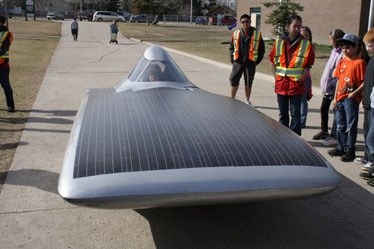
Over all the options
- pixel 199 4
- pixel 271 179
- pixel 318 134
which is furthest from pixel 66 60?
pixel 199 4

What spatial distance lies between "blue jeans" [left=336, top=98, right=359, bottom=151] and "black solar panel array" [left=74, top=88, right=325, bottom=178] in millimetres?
1480

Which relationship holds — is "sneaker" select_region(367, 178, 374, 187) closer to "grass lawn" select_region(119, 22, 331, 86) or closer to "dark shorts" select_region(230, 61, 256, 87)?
"dark shorts" select_region(230, 61, 256, 87)

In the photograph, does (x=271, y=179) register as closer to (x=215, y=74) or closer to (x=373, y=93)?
(x=373, y=93)

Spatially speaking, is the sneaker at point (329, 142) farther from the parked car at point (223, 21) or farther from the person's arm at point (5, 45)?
the parked car at point (223, 21)

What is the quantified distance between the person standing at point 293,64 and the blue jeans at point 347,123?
54 centimetres

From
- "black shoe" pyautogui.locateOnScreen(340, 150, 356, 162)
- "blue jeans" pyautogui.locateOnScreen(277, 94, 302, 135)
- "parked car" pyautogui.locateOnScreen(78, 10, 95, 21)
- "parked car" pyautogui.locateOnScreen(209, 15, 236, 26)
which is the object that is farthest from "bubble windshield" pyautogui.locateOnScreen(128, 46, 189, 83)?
"parked car" pyautogui.locateOnScreen(78, 10, 95, 21)

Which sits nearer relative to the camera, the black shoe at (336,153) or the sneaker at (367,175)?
the sneaker at (367,175)

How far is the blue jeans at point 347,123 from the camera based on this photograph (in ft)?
18.6

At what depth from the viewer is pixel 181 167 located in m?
3.24

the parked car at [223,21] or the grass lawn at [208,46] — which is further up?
the parked car at [223,21]

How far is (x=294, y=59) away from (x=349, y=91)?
0.83 meters

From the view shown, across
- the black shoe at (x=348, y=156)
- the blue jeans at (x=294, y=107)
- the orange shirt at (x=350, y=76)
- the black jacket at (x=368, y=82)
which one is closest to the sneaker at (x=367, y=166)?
the black shoe at (x=348, y=156)

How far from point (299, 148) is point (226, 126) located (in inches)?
27.0

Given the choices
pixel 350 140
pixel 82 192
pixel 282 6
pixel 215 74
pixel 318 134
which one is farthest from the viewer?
pixel 282 6
